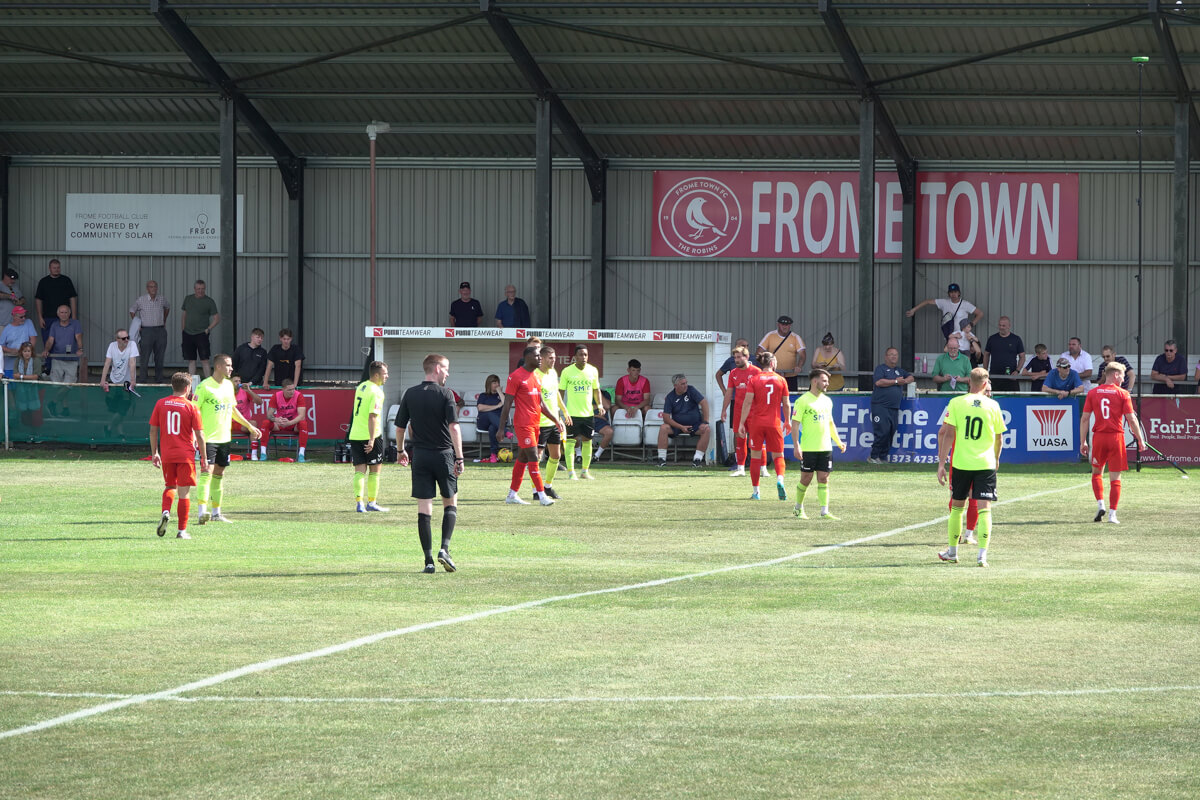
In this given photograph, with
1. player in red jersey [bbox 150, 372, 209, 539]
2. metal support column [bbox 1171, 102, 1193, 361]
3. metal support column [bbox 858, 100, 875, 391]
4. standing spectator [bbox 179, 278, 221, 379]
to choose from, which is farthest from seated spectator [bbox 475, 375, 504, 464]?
metal support column [bbox 1171, 102, 1193, 361]

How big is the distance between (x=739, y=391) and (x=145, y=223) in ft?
61.2

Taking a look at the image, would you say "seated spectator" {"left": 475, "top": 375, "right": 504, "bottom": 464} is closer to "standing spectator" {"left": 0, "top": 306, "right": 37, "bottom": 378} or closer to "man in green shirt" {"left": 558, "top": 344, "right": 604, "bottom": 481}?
"man in green shirt" {"left": 558, "top": 344, "right": 604, "bottom": 481}

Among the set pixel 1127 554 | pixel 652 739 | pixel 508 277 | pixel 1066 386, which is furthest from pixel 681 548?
pixel 508 277

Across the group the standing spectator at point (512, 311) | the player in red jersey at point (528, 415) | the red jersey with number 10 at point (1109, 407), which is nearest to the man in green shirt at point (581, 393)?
the player in red jersey at point (528, 415)

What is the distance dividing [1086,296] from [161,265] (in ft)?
70.7

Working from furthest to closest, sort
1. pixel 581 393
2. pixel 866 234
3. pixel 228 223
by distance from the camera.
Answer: pixel 228 223 → pixel 866 234 → pixel 581 393

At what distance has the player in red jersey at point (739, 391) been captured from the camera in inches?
891

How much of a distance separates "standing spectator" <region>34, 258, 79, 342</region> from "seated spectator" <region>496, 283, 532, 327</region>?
390 inches

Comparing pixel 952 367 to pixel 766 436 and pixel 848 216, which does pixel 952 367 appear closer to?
pixel 848 216

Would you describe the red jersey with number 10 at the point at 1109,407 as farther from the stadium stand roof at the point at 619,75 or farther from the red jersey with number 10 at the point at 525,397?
the stadium stand roof at the point at 619,75

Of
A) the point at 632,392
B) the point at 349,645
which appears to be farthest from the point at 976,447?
the point at 632,392

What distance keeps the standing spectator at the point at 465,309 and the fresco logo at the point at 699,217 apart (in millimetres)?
4718

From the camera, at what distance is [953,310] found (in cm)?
3394

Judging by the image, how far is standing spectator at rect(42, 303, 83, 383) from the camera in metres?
32.9
